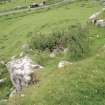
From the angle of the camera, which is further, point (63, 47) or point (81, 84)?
point (63, 47)

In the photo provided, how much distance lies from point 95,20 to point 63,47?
12182mm

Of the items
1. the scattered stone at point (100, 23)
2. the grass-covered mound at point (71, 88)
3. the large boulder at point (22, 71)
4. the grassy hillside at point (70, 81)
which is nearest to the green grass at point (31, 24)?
the grassy hillside at point (70, 81)

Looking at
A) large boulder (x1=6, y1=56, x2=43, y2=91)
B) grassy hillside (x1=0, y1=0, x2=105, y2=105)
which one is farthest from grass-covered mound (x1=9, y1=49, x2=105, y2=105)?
large boulder (x1=6, y1=56, x2=43, y2=91)

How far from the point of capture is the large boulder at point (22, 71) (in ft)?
128

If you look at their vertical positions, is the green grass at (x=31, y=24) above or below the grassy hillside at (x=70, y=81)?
below

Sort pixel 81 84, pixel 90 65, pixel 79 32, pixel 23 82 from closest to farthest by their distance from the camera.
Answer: pixel 81 84
pixel 90 65
pixel 23 82
pixel 79 32

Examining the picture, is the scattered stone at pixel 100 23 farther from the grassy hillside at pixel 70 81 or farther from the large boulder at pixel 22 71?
the large boulder at pixel 22 71

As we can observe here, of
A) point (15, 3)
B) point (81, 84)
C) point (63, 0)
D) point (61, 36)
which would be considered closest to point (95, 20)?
point (61, 36)

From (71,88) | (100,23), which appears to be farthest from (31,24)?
(71,88)

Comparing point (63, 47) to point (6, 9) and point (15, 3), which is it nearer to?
point (6, 9)

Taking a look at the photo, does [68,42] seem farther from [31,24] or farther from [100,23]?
[31,24]

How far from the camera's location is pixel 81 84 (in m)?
31.1

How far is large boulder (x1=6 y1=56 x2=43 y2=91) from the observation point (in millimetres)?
39078

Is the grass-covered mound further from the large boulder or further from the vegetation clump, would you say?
the vegetation clump
